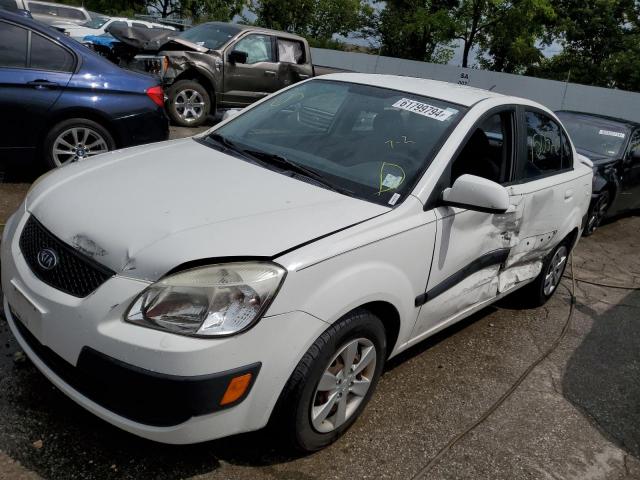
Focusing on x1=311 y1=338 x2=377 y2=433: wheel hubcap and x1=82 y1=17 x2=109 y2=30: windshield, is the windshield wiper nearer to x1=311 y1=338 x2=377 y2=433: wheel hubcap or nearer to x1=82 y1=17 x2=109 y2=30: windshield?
x1=311 y1=338 x2=377 y2=433: wheel hubcap

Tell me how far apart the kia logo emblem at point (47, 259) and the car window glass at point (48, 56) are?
11.2 ft

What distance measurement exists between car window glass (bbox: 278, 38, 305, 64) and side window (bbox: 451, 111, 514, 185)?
7.71 metres

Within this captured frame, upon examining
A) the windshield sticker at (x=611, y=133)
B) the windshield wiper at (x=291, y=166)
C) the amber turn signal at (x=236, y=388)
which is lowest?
the amber turn signal at (x=236, y=388)

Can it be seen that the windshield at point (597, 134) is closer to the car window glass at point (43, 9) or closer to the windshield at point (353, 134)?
the windshield at point (353, 134)

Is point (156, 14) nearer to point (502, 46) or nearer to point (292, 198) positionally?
point (502, 46)

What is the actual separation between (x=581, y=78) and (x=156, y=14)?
28.2 m

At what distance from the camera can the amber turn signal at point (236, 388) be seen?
2.05 meters

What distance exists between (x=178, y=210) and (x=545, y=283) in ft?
10.9

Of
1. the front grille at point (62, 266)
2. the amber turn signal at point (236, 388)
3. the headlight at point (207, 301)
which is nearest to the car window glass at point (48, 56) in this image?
the front grille at point (62, 266)

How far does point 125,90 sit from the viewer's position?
17.7ft

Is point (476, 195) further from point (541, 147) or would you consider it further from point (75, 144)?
point (75, 144)

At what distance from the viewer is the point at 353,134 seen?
10.6 feet

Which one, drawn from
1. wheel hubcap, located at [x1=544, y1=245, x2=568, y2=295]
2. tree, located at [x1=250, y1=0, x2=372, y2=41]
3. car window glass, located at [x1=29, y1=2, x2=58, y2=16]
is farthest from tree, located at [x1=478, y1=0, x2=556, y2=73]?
wheel hubcap, located at [x1=544, y1=245, x2=568, y2=295]

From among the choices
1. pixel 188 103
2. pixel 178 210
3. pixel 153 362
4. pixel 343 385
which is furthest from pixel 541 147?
pixel 188 103
